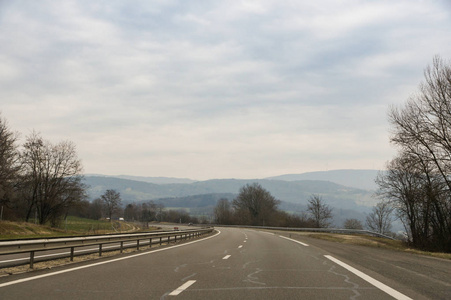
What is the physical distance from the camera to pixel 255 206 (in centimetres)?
12412

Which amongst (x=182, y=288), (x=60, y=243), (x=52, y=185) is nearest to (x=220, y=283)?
(x=182, y=288)

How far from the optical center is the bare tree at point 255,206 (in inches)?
4707

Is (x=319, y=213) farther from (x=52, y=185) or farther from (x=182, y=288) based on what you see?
(x=182, y=288)

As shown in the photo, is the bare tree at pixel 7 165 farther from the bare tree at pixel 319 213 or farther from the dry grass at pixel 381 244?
the bare tree at pixel 319 213

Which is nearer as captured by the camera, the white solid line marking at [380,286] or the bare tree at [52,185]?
the white solid line marking at [380,286]

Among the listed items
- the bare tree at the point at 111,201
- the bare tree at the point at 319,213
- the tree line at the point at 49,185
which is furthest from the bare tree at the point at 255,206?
the tree line at the point at 49,185

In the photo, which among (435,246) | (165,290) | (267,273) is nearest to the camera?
(165,290)

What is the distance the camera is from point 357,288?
862cm

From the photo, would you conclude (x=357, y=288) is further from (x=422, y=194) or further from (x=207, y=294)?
(x=422, y=194)

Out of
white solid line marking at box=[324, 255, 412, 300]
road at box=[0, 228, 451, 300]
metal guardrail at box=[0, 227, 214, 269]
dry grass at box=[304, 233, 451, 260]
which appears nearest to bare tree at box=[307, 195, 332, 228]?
dry grass at box=[304, 233, 451, 260]

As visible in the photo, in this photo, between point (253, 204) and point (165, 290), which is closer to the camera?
point (165, 290)

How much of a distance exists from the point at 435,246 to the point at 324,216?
69.7 metres

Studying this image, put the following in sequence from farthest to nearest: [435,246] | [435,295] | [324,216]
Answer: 1. [324,216]
2. [435,246]
3. [435,295]

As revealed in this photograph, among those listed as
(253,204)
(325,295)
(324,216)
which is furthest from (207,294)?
(253,204)
